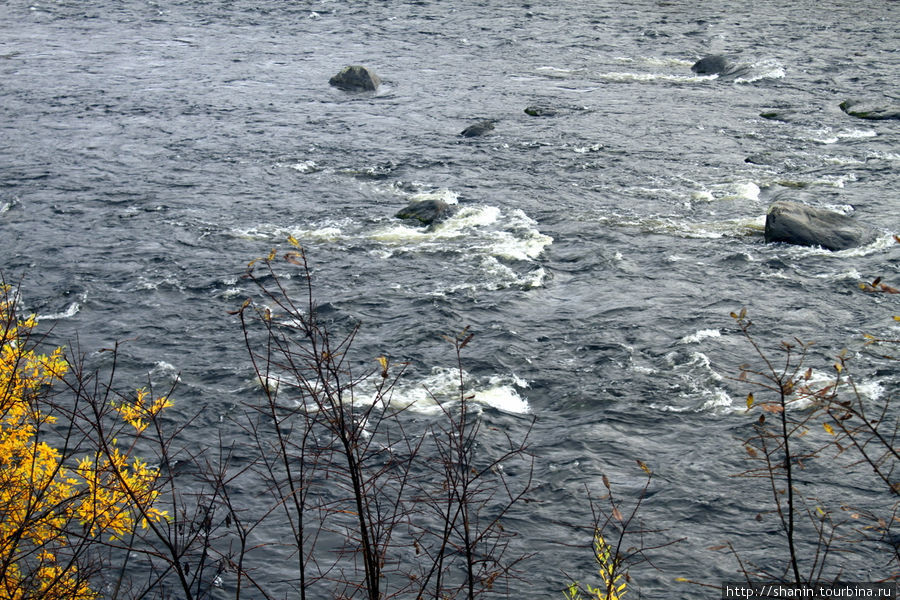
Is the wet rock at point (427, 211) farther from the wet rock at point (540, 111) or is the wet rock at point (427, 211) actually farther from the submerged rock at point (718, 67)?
the submerged rock at point (718, 67)

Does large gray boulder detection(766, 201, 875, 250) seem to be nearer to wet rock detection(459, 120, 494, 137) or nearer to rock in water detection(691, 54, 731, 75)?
wet rock detection(459, 120, 494, 137)

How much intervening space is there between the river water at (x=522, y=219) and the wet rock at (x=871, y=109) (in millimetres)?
387

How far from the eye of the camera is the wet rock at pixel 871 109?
22.9 meters

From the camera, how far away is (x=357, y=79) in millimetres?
27391

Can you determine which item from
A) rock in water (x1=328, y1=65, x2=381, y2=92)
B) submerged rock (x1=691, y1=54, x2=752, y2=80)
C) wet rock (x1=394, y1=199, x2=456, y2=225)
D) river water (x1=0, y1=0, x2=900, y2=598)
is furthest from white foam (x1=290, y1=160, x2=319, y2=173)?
submerged rock (x1=691, y1=54, x2=752, y2=80)

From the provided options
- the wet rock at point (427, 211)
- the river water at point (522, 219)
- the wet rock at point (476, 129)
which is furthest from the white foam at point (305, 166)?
the wet rock at point (476, 129)

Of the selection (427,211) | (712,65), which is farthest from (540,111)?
(427,211)

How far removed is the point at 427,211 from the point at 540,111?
802 centimetres

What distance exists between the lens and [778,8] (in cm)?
3659

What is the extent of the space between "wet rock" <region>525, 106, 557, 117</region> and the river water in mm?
328

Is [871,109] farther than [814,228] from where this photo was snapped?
Yes

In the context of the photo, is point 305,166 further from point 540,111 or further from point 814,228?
point 814,228

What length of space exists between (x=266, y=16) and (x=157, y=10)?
196 inches

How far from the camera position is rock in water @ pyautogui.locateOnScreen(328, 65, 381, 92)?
89.6 feet
